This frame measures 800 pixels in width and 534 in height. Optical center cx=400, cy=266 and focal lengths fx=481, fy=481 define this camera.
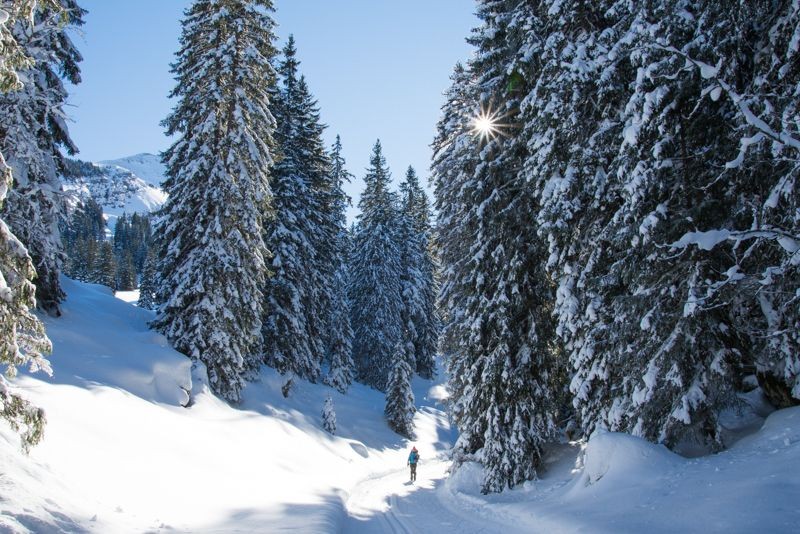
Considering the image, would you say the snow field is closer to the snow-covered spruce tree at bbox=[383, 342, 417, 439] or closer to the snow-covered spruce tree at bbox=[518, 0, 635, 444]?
the snow-covered spruce tree at bbox=[518, 0, 635, 444]

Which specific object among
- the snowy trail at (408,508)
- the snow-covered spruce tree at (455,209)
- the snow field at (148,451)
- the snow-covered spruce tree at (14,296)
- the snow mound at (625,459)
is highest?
the snow-covered spruce tree at (455,209)

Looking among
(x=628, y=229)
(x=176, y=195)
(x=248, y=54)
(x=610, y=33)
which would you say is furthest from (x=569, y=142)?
(x=176, y=195)

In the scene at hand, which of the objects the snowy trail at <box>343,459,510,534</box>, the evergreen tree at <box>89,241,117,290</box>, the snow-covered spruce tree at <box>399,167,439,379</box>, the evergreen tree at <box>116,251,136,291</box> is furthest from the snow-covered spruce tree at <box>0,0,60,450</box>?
the evergreen tree at <box>116,251,136,291</box>

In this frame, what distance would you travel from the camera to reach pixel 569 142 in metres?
12.3

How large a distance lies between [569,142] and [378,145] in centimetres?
3725

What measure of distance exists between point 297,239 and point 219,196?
27.9 feet

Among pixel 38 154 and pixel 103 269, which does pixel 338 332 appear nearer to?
pixel 38 154

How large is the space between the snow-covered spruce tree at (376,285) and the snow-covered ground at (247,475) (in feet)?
63.8

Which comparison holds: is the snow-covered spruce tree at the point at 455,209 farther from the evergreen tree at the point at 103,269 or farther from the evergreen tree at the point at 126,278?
the evergreen tree at the point at 126,278

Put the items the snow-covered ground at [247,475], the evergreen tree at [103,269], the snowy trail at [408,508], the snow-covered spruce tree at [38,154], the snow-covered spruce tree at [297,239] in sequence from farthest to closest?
the evergreen tree at [103,269]
the snow-covered spruce tree at [297,239]
the snow-covered spruce tree at [38,154]
the snowy trail at [408,508]
the snow-covered ground at [247,475]

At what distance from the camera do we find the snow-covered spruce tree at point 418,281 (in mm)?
47906

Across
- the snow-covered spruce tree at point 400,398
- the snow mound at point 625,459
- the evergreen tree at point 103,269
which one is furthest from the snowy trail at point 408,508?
the evergreen tree at point 103,269

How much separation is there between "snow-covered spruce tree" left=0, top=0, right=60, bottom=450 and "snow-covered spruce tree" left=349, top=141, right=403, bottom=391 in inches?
1409

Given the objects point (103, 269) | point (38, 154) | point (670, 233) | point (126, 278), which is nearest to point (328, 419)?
point (38, 154)
